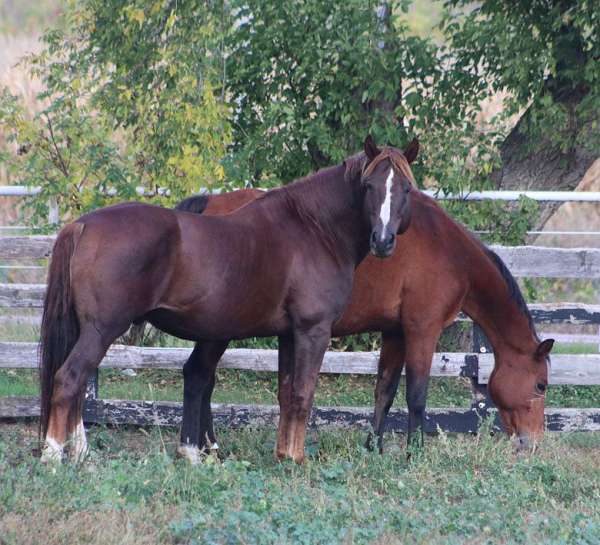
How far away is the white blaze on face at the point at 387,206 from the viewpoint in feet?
17.7

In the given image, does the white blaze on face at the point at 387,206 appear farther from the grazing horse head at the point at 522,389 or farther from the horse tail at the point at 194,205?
the grazing horse head at the point at 522,389

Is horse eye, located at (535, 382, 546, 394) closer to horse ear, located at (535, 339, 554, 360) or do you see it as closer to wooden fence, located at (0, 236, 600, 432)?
horse ear, located at (535, 339, 554, 360)

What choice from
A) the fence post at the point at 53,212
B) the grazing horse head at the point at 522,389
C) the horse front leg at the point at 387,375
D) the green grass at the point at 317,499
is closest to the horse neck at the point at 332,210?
the horse front leg at the point at 387,375

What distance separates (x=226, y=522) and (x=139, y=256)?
5.10ft

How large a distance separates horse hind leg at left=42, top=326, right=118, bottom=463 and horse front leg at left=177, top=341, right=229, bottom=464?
105 cm

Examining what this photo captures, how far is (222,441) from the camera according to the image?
6.72 m

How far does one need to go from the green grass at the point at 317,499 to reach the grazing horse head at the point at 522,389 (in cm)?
44

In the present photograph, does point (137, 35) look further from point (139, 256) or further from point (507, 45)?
point (139, 256)

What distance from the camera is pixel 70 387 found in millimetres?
5074

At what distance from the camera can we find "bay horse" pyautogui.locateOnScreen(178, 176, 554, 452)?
21.0 feet

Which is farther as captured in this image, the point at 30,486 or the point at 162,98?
the point at 162,98

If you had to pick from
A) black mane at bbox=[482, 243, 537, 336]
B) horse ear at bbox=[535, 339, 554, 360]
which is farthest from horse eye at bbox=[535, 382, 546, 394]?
black mane at bbox=[482, 243, 537, 336]

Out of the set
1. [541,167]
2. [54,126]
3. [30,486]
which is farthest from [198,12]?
[30,486]

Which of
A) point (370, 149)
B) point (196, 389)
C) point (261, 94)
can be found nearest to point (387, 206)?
point (370, 149)
